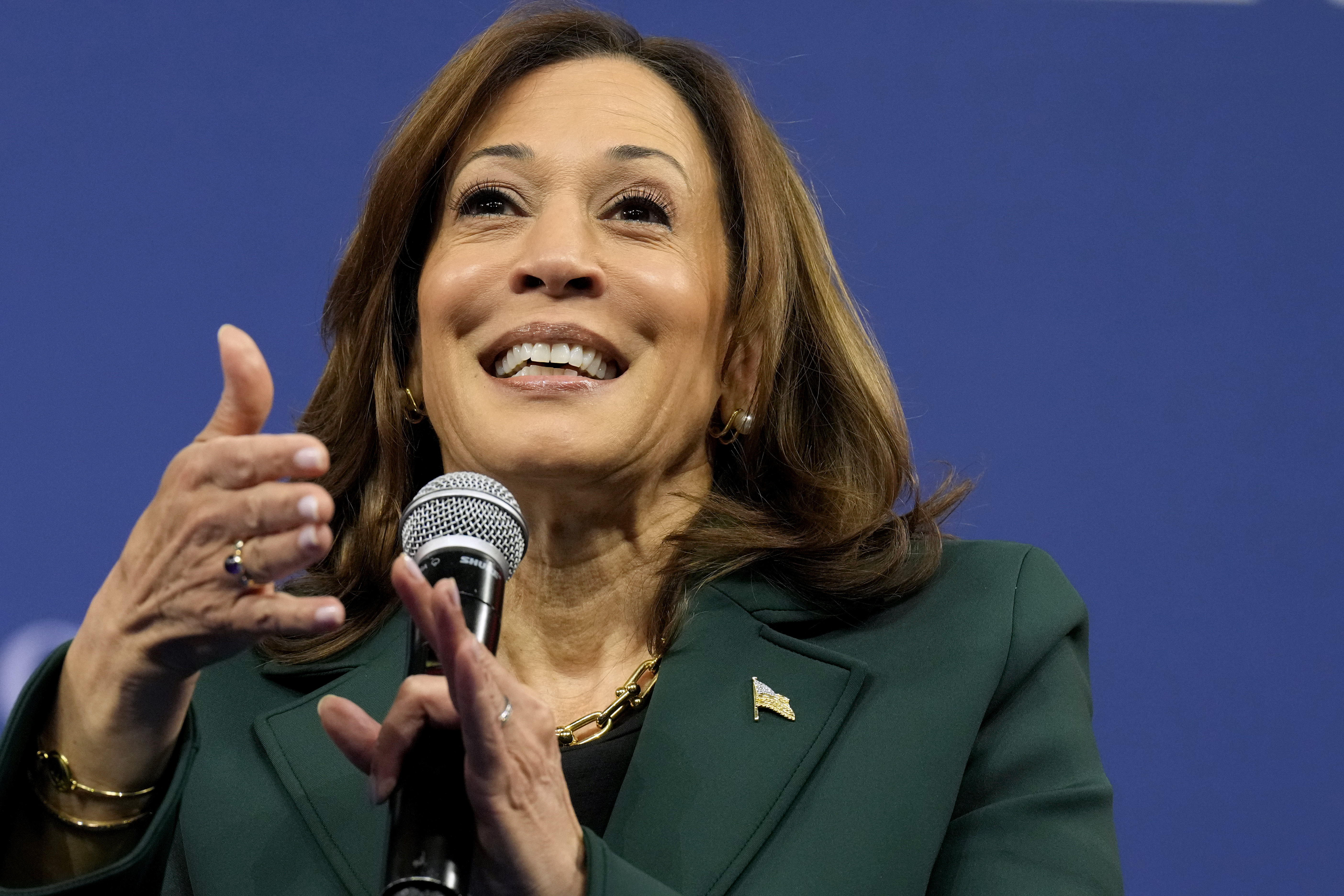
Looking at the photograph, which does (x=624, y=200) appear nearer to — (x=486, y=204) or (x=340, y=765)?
(x=486, y=204)

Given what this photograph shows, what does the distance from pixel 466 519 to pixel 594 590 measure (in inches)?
26.7

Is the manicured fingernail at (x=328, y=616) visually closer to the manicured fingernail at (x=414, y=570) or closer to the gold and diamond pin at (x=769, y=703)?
the manicured fingernail at (x=414, y=570)

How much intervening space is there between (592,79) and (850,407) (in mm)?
524

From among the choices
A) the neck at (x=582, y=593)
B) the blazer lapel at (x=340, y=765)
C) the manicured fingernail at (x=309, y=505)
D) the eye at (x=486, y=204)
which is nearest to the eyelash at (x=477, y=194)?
the eye at (x=486, y=204)

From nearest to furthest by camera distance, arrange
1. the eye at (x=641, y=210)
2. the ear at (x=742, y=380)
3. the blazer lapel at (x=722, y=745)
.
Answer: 1. the blazer lapel at (x=722, y=745)
2. the eye at (x=641, y=210)
3. the ear at (x=742, y=380)

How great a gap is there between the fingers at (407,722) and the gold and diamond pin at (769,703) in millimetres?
586

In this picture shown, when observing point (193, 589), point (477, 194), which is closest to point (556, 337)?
point (477, 194)

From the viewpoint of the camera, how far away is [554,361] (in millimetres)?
1654

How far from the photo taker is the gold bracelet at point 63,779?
1.21 m

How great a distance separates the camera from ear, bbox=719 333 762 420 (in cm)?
186

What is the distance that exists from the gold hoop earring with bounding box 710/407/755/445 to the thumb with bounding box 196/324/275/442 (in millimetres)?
882

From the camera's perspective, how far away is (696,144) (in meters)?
1.91

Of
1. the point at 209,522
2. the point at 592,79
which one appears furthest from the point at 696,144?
the point at 209,522

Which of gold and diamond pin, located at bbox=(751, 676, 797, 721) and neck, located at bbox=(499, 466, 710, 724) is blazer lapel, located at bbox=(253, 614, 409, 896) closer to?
neck, located at bbox=(499, 466, 710, 724)
